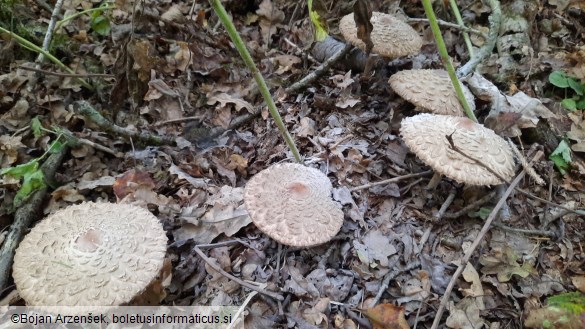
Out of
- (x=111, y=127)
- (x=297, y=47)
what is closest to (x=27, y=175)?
(x=111, y=127)

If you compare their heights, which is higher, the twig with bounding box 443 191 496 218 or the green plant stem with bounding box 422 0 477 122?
the green plant stem with bounding box 422 0 477 122

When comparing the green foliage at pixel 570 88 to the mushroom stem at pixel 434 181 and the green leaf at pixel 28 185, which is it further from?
the green leaf at pixel 28 185

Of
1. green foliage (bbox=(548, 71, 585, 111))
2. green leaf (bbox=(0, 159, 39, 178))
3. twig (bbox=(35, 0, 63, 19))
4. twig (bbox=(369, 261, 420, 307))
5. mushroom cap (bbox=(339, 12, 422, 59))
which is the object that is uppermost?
twig (bbox=(35, 0, 63, 19))

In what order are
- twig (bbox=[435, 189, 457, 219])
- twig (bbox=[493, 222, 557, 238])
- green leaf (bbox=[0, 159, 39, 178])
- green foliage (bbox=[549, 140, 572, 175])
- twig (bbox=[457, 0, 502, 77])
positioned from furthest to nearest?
twig (bbox=[457, 0, 502, 77]) → green foliage (bbox=[549, 140, 572, 175]) → twig (bbox=[435, 189, 457, 219]) → twig (bbox=[493, 222, 557, 238]) → green leaf (bbox=[0, 159, 39, 178])

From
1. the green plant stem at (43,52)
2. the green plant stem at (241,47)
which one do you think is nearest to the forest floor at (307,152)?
the green plant stem at (43,52)

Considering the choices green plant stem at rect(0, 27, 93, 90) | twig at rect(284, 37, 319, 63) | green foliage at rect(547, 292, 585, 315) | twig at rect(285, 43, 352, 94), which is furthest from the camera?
twig at rect(284, 37, 319, 63)

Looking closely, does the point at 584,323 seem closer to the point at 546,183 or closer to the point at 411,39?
the point at 546,183

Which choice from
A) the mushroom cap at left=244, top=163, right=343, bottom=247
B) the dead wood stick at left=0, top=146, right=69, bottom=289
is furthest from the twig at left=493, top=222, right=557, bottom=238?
the dead wood stick at left=0, top=146, right=69, bottom=289

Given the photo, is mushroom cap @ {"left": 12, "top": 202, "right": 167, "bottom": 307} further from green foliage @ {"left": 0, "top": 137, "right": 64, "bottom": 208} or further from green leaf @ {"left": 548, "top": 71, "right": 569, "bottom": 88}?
green leaf @ {"left": 548, "top": 71, "right": 569, "bottom": 88}
